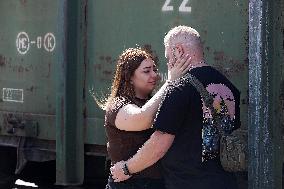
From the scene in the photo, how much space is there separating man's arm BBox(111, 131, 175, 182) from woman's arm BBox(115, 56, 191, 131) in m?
0.10

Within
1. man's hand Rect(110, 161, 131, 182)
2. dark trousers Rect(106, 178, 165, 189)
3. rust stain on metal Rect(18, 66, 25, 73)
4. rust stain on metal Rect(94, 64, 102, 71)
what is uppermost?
rust stain on metal Rect(94, 64, 102, 71)

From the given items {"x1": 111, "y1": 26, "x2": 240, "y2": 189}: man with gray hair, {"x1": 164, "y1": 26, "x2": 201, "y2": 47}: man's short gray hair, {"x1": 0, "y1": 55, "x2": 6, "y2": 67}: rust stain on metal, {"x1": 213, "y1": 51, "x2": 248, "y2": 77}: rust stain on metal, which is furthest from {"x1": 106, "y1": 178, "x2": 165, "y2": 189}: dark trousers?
{"x1": 0, "y1": 55, "x2": 6, "y2": 67}: rust stain on metal

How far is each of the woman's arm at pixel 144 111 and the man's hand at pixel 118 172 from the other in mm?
168

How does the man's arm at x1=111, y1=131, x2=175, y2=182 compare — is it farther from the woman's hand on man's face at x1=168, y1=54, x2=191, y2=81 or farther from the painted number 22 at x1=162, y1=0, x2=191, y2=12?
the painted number 22 at x1=162, y1=0, x2=191, y2=12

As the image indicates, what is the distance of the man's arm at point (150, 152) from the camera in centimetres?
249

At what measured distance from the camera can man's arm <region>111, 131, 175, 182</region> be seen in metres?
2.49

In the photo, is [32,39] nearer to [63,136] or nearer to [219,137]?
[63,136]

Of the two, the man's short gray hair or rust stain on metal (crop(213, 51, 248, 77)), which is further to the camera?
rust stain on metal (crop(213, 51, 248, 77))

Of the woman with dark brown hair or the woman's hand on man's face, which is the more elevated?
the woman's hand on man's face

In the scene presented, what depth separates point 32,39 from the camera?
16.1 feet

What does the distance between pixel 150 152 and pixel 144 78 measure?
0.42m

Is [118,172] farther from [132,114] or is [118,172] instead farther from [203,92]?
[203,92]

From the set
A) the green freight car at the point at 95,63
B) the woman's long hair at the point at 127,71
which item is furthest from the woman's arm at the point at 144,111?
the green freight car at the point at 95,63

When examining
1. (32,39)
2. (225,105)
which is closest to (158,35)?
(32,39)
